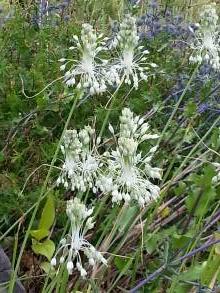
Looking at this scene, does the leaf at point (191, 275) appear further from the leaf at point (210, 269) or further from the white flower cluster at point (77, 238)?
the white flower cluster at point (77, 238)

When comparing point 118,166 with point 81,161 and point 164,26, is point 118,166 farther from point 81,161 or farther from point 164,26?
point 164,26

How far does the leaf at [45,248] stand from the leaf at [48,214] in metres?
0.06

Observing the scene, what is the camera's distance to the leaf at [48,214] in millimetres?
1887

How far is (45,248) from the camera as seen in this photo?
198 centimetres

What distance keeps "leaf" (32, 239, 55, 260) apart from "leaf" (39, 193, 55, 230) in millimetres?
57

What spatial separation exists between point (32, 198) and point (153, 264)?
46 cm

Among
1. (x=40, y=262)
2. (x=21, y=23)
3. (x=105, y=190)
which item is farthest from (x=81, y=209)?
(x=21, y=23)

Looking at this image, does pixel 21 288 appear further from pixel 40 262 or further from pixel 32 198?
pixel 32 198

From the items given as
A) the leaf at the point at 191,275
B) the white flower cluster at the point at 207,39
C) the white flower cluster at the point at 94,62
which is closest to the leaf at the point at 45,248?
the leaf at the point at 191,275

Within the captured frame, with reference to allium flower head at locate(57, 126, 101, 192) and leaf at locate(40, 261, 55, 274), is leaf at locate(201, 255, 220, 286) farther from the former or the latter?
leaf at locate(40, 261, 55, 274)

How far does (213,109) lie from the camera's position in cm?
268

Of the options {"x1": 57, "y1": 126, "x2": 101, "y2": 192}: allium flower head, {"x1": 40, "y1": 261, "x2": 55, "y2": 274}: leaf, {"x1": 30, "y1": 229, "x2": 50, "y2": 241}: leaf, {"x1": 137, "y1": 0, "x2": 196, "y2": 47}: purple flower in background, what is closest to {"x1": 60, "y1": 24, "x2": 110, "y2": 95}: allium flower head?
{"x1": 57, "y1": 126, "x2": 101, "y2": 192}: allium flower head

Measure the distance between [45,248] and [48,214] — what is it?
0.12 m

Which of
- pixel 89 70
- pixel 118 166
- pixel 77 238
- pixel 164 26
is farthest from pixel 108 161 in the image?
pixel 164 26
